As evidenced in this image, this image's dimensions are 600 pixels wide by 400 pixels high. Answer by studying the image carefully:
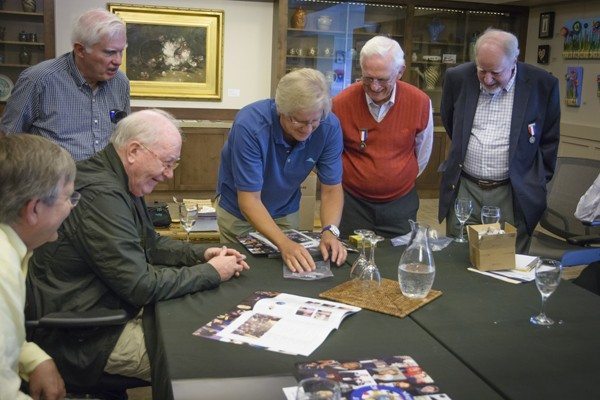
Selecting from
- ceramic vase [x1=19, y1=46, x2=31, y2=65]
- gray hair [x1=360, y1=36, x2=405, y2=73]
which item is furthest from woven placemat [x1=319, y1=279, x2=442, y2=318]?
ceramic vase [x1=19, y1=46, x2=31, y2=65]

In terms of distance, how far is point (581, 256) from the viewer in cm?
323

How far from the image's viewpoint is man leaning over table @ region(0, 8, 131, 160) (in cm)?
274

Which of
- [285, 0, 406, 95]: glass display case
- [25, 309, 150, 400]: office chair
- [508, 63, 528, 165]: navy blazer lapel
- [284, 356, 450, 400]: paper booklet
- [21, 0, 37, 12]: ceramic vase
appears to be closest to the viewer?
[284, 356, 450, 400]: paper booklet

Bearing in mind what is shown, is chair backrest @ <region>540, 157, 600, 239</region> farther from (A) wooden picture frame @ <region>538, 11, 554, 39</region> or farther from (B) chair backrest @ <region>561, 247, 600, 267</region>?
(A) wooden picture frame @ <region>538, 11, 554, 39</region>

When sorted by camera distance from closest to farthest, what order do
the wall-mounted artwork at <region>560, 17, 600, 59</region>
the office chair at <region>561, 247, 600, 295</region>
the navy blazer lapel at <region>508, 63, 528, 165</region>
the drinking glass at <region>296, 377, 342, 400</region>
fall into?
1. the drinking glass at <region>296, 377, 342, 400</region>
2. the navy blazer lapel at <region>508, 63, 528, 165</region>
3. the office chair at <region>561, 247, 600, 295</region>
4. the wall-mounted artwork at <region>560, 17, 600, 59</region>

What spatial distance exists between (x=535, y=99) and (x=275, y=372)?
2175 mm

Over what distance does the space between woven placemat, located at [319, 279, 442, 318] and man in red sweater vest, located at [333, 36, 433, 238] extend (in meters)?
1.01

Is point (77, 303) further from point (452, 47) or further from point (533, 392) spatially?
point (452, 47)

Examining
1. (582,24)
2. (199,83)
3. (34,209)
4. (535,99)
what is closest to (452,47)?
(582,24)

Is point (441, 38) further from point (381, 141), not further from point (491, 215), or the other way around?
point (491, 215)

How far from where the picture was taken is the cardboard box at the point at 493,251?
2.19 metres

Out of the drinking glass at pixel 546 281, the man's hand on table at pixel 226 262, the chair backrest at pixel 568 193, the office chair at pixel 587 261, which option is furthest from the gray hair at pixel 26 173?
the chair backrest at pixel 568 193

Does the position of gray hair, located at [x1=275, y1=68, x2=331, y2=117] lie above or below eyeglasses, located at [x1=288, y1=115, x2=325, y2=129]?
above

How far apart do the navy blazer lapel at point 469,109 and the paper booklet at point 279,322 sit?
1.59 m
